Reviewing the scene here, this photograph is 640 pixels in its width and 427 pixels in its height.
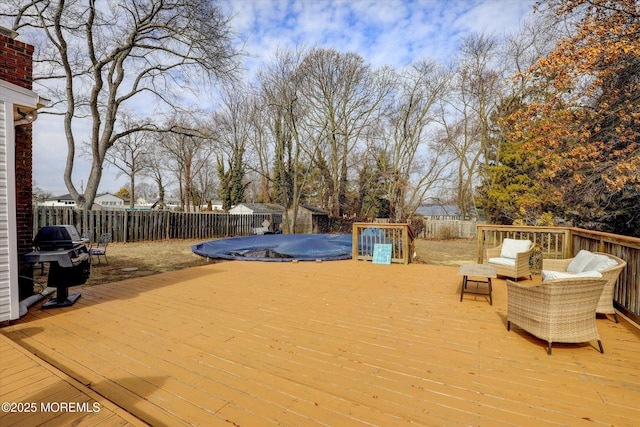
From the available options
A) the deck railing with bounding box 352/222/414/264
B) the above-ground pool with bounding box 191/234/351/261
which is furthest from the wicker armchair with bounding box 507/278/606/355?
the above-ground pool with bounding box 191/234/351/261

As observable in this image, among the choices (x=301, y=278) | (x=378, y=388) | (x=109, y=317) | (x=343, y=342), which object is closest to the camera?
(x=378, y=388)

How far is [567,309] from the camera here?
8.34 feet

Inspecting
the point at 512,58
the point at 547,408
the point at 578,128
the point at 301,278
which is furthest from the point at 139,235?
the point at 512,58

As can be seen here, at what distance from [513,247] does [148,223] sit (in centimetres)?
1359

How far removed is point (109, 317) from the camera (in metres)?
3.36

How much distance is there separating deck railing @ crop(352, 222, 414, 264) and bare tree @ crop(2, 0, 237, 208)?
32.4 ft

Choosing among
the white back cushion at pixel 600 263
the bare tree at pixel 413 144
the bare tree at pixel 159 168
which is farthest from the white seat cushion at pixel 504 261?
the bare tree at pixel 159 168

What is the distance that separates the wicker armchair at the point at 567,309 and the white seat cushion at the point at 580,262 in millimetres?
1403

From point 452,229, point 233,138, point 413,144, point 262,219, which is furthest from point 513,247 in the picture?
point 233,138

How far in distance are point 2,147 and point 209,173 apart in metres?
31.8

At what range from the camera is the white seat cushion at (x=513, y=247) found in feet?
16.6

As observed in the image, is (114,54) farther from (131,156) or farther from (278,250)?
(131,156)

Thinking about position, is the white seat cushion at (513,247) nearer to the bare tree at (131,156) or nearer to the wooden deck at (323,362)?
the wooden deck at (323,362)

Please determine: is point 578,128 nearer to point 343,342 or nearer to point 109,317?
point 343,342
